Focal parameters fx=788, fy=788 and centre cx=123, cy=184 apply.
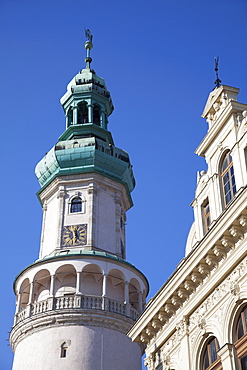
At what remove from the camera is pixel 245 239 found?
68.2 feet

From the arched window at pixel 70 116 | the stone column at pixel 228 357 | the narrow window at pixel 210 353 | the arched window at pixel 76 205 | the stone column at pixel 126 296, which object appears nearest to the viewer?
the stone column at pixel 228 357

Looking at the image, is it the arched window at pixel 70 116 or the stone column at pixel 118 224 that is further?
the arched window at pixel 70 116

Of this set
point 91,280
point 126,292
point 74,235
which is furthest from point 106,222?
point 126,292

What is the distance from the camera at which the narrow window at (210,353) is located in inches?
848

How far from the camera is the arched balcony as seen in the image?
134 feet

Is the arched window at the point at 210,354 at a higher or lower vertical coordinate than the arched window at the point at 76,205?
lower

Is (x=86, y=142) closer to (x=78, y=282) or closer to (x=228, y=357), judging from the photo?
(x=78, y=282)

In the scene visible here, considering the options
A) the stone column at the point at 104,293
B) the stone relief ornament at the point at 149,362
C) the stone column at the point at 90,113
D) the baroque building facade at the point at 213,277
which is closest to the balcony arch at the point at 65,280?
the stone column at the point at 104,293

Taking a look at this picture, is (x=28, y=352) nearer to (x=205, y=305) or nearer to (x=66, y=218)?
(x=66, y=218)

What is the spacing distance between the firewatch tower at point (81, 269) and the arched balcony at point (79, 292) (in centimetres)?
5

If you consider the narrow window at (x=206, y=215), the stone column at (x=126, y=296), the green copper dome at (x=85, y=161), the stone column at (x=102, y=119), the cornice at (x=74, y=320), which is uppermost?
the stone column at (x=102, y=119)

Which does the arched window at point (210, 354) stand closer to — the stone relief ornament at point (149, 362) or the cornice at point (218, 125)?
the stone relief ornament at point (149, 362)

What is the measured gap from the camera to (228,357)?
20.4 meters

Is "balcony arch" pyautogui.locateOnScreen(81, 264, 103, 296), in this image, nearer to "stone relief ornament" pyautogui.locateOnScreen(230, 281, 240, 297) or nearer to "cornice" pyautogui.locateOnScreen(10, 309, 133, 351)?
"cornice" pyautogui.locateOnScreen(10, 309, 133, 351)
